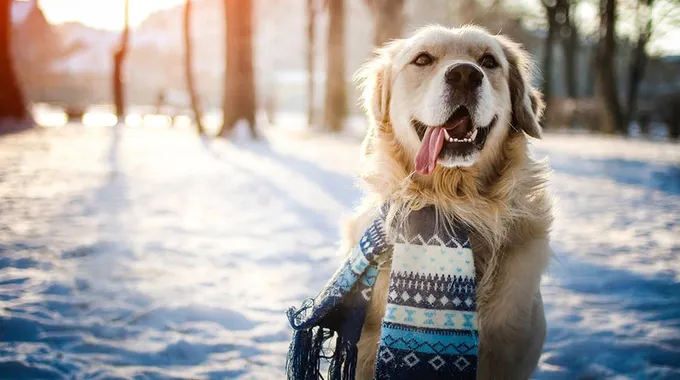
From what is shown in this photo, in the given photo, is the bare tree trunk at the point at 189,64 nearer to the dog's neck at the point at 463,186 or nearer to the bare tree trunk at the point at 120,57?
the bare tree trunk at the point at 120,57

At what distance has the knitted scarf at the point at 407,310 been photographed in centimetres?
187

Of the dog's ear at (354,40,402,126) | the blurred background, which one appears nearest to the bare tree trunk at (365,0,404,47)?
the blurred background

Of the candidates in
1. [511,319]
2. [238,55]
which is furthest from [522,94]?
[238,55]

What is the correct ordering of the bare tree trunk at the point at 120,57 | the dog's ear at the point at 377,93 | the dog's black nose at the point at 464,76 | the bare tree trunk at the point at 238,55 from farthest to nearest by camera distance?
1. the bare tree trunk at the point at 120,57
2. the bare tree trunk at the point at 238,55
3. the dog's ear at the point at 377,93
4. the dog's black nose at the point at 464,76

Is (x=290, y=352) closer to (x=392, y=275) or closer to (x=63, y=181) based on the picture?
(x=392, y=275)

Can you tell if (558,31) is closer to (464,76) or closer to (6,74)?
(6,74)

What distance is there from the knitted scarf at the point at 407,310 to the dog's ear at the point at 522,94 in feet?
2.43

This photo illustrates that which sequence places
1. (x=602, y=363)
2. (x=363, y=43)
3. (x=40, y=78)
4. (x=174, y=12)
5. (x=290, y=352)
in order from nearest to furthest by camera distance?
(x=290, y=352) < (x=602, y=363) < (x=174, y=12) < (x=40, y=78) < (x=363, y=43)

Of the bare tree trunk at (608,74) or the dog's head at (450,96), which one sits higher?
the bare tree trunk at (608,74)

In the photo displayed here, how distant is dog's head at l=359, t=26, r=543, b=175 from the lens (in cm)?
218

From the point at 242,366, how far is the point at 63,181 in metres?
5.72

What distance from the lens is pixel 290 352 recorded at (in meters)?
2.10

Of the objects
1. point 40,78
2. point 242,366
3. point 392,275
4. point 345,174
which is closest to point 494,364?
point 392,275

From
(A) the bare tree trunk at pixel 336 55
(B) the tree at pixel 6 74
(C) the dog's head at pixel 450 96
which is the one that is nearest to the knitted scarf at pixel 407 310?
(C) the dog's head at pixel 450 96
